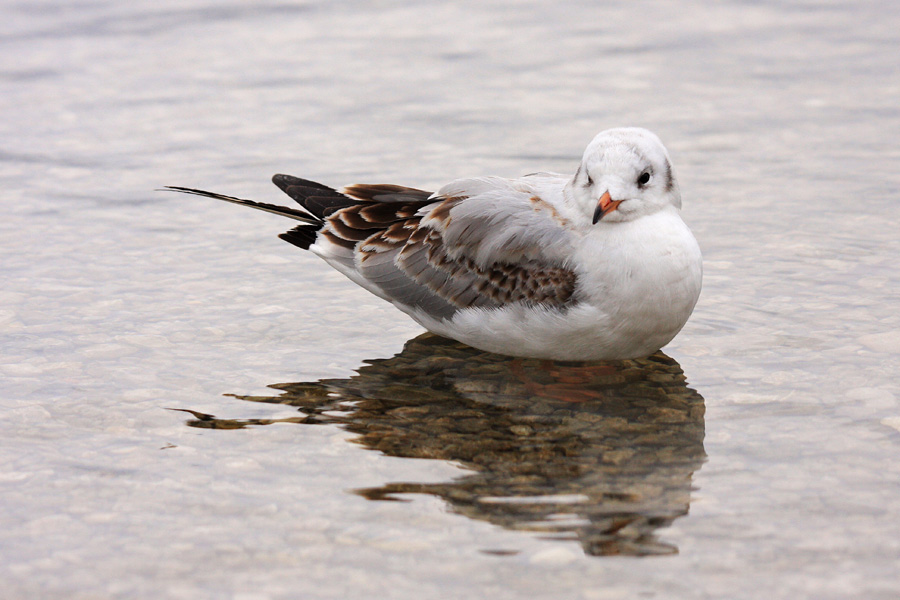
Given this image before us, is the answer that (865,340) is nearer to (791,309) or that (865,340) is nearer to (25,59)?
(791,309)

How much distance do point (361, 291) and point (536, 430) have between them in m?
2.39

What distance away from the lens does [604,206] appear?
6062 millimetres

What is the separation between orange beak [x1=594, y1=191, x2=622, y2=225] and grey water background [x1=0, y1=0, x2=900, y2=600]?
114 centimetres

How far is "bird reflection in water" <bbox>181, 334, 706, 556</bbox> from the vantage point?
5.18 meters

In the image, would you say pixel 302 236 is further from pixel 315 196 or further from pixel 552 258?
pixel 552 258

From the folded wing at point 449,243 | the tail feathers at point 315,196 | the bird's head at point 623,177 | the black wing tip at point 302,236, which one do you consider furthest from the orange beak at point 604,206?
the black wing tip at point 302,236

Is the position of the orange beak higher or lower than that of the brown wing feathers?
higher

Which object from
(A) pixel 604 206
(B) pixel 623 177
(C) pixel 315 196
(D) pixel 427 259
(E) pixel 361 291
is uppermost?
Answer: (B) pixel 623 177

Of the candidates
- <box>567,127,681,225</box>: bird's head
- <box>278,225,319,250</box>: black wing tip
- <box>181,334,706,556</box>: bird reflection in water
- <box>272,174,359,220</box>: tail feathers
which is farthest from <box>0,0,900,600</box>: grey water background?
<box>567,127,681,225</box>: bird's head

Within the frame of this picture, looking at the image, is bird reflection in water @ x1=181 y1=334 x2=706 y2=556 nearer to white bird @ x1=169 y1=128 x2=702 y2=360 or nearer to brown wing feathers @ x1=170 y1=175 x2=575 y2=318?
white bird @ x1=169 y1=128 x2=702 y2=360

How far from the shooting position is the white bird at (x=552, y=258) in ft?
20.2

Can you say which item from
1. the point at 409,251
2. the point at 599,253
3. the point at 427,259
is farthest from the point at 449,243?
the point at 599,253

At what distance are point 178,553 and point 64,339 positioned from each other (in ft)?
8.42

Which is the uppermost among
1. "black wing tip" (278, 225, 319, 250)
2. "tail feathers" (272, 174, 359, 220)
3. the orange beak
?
the orange beak
